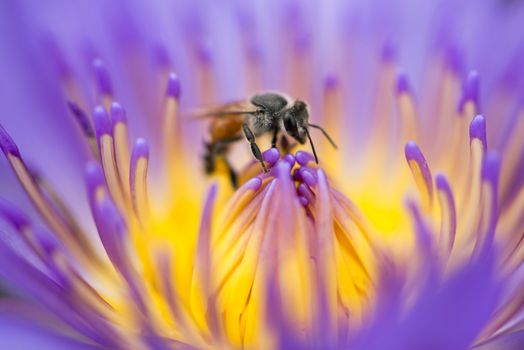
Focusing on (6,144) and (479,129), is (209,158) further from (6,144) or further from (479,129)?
(479,129)

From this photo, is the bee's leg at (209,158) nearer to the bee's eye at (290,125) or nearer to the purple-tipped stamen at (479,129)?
the bee's eye at (290,125)

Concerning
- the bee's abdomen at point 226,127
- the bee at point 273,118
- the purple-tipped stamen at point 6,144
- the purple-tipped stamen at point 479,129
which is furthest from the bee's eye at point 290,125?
the purple-tipped stamen at point 6,144

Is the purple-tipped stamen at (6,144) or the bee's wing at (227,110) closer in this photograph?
the purple-tipped stamen at (6,144)

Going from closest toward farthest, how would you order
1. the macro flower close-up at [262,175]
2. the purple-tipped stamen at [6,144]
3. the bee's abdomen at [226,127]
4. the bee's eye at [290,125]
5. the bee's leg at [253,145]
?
1. the macro flower close-up at [262,175]
2. the purple-tipped stamen at [6,144]
3. the bee's leg at [253,145]
4. the bee's eye at [290,125]
5. the bee's abdomen at [226,127]

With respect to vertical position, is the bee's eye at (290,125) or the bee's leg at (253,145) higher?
the bee's eye at (290,125)

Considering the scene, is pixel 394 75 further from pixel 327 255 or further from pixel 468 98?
pixel 327 255

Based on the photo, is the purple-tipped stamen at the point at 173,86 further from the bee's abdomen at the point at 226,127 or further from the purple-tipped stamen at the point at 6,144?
the purple-tipped stamen at the point at 6,144

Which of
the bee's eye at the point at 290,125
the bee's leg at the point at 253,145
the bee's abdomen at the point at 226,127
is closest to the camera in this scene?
the bee's leg at the point at 253,145

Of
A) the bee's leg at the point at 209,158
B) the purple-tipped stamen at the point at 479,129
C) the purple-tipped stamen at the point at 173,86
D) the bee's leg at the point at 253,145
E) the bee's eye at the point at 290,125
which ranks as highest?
the purple-tipped stamen at the point at 173,86
